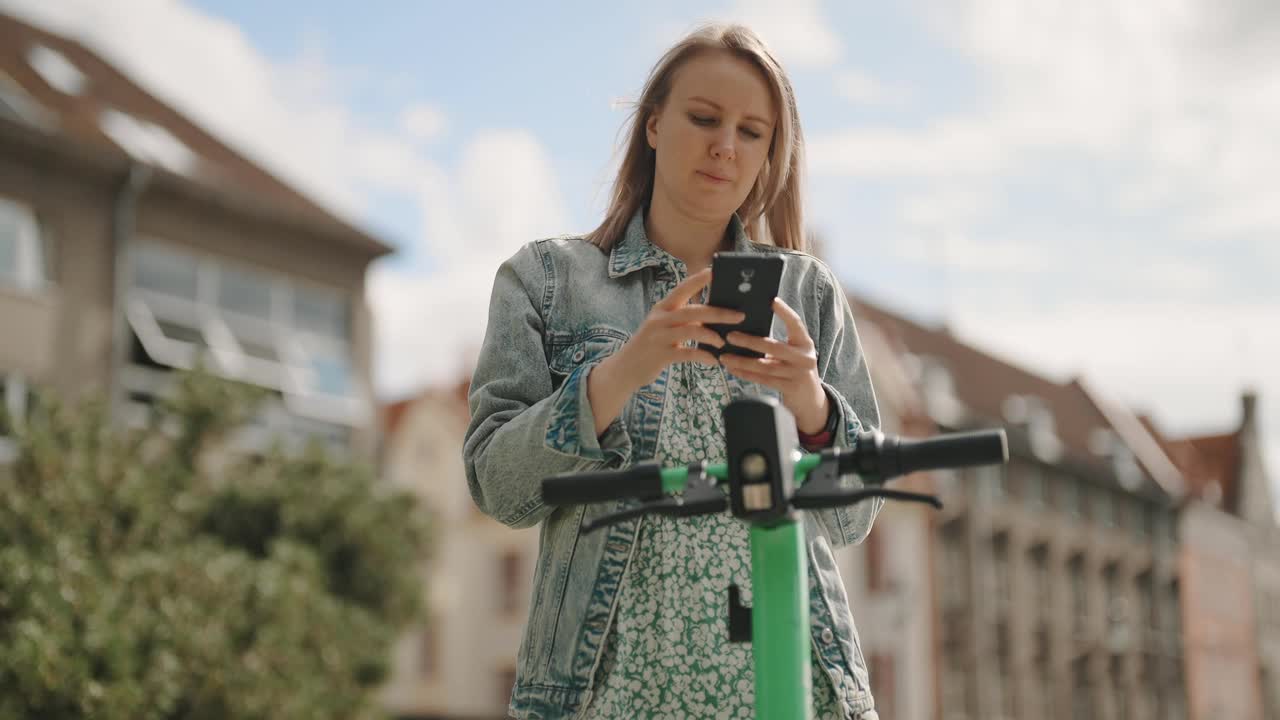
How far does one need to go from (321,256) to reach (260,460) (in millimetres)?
6718

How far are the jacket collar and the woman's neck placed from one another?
2 cm

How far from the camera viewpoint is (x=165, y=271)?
19969 millimetres

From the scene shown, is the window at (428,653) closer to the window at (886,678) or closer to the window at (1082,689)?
the window at (886,678)

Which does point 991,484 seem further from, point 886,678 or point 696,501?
point 696,501

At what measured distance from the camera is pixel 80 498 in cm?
1095

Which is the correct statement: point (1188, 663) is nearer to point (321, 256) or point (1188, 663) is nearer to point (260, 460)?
point (321, 256)

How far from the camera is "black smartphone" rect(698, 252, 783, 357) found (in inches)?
64.2

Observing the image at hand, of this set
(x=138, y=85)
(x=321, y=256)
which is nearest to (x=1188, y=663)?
(x=321, y=256)

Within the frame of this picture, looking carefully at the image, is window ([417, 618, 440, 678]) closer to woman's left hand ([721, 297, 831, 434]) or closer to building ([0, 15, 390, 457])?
building ([0, 15, 390, 457])

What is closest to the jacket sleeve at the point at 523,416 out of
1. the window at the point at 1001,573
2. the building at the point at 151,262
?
the building at the point at 151,262

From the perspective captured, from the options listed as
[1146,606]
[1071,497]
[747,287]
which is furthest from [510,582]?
[747,287]

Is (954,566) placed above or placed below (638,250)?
below

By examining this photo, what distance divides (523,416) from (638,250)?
1.48 ft

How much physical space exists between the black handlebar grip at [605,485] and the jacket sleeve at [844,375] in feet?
1.54
